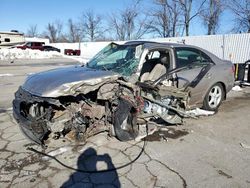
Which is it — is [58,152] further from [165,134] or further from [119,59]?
[119,59]

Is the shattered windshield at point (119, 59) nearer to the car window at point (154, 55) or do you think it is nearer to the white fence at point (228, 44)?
the car window at point (154, 55)

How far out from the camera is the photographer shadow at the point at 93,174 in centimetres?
315

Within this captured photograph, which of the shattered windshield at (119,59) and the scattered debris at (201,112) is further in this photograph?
the scattered debris at (201,112)

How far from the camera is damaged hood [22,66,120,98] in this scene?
3.86 metres

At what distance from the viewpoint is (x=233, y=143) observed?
171 inches

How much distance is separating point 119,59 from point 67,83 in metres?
1.54

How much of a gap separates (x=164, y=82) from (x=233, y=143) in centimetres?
168

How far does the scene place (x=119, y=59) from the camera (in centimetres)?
515

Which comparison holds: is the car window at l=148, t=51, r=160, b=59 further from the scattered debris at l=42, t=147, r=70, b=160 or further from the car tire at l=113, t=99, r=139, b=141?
the scattered debris at l=42, t=147, r=70, b=160

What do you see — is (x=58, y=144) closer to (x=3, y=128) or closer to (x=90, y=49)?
(x=3, y=128)

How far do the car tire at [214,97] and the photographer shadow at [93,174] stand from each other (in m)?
3.07

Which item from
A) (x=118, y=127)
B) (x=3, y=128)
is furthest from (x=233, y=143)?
(x=3, y=128)

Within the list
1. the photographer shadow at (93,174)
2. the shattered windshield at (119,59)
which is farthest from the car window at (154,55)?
the photographer shadow at (93,174)

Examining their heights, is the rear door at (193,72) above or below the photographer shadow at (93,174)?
above
